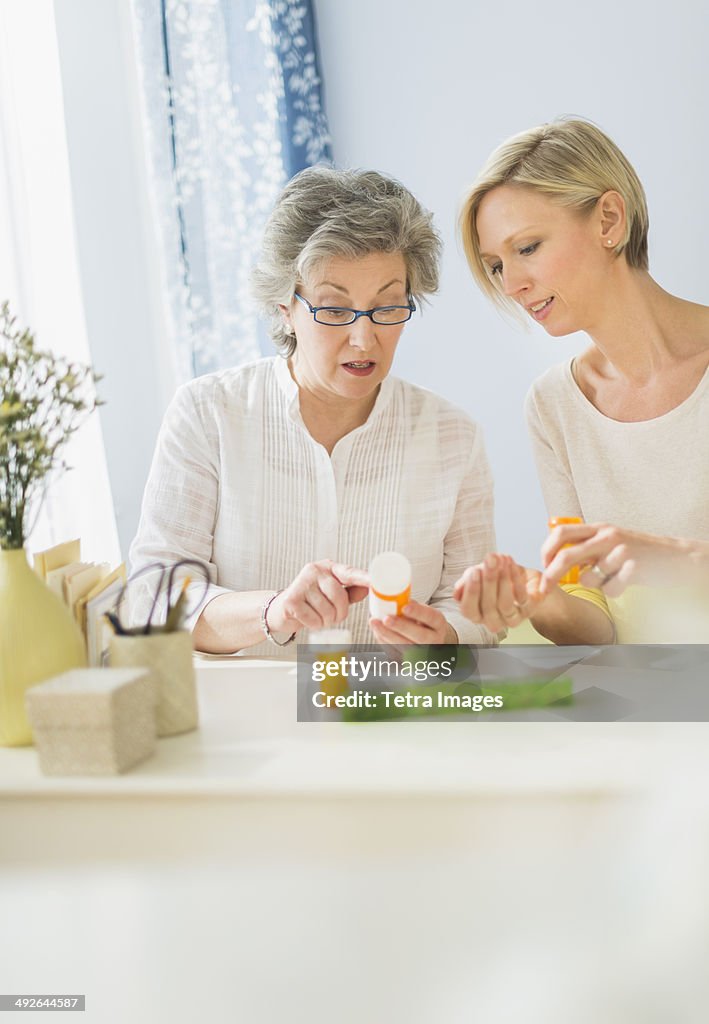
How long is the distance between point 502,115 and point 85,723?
7.01ft

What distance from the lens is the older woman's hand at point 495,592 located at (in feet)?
3.62

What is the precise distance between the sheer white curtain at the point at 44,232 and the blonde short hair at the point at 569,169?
1.04m

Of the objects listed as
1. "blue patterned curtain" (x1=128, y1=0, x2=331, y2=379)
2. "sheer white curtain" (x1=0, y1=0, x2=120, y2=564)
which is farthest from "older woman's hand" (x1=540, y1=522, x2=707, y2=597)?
"blue patterned curtain" (x1=128, y1=0, x2=331, y2=379)

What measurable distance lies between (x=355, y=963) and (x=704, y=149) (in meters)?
2.09

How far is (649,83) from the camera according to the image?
7.69ft

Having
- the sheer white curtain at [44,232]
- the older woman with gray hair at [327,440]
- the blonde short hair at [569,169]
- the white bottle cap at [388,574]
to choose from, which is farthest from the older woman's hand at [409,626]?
the sheer white curtain at [44,232]

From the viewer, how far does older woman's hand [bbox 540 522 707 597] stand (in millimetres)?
1106

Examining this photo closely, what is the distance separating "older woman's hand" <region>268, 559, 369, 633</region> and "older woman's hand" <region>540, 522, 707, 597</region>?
0.75ft

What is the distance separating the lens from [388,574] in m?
1.10

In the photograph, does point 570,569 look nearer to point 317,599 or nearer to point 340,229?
point 317,599

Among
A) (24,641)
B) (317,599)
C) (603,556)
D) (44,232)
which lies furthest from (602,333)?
(44,232)

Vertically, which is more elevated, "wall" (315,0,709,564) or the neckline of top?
"wall" (315,0,709,564)

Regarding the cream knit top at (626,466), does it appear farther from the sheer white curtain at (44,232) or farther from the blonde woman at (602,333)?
the sheer white curtain at (44,232)

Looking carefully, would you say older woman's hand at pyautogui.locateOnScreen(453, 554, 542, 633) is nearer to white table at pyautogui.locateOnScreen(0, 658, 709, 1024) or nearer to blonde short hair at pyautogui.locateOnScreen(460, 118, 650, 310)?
white table at pyautogui.locateOnScreen(0, 658, 709, 1024)
